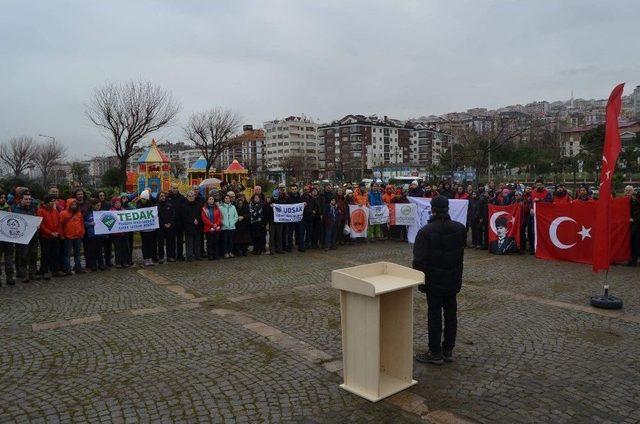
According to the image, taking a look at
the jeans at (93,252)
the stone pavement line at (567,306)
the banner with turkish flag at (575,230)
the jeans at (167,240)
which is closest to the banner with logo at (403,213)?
the banner with turkish flag at (575,230)

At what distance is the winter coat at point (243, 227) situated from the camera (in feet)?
46.4

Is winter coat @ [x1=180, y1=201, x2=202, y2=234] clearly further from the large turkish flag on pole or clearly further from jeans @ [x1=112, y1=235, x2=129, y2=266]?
the large turkish flag on pole

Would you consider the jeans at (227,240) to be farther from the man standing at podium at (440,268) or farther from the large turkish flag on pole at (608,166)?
the large turkish flag on pole at (608,166)

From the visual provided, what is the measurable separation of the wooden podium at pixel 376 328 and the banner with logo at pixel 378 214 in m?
11.5

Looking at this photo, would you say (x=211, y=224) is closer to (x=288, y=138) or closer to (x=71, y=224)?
(x=71, y=224)

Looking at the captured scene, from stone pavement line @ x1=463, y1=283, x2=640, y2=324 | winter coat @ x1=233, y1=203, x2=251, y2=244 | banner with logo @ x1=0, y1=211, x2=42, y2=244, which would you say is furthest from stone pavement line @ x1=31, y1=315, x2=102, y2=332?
stone pavement line @ x1=463, y1=283, x2=640, y2=324

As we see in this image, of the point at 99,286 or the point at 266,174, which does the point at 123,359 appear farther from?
the point at 266,174

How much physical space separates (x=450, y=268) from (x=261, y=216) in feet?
30.6

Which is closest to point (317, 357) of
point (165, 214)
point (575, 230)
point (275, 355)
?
point (275, 355)

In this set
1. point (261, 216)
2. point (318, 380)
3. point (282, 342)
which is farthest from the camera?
point (261, 216)

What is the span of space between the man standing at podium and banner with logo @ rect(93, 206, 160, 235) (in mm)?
8767

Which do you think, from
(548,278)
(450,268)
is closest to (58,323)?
(450,268)

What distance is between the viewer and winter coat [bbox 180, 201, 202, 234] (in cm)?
1312

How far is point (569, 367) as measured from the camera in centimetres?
566
